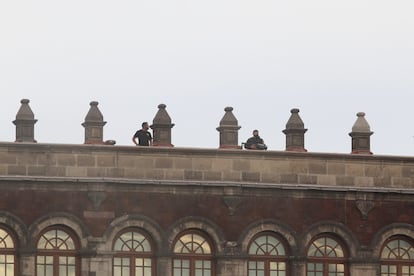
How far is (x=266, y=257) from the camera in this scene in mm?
126250

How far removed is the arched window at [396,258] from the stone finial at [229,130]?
21.1 feet

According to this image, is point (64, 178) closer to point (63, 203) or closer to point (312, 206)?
point (63, 203)

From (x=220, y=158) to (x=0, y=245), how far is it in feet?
27.5

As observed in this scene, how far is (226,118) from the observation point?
126 metres

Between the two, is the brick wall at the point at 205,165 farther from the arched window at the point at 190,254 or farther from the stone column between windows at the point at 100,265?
the stone column between windows at the point at 100,265

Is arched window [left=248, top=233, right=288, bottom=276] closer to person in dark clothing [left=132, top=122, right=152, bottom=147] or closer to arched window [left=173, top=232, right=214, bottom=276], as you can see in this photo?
arched window [left=173, top=232, right=214, bottom=276]

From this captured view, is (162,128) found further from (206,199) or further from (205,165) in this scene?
(206,199)

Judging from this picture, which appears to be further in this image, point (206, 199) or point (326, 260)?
point (326, 260)

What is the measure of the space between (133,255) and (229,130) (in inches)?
220

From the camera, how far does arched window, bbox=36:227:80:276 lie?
4899 inches

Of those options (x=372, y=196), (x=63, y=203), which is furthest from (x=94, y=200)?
(x=372, y=196)

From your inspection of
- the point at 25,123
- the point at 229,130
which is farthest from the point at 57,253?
the point at 229,130

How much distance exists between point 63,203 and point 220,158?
19.4 ft

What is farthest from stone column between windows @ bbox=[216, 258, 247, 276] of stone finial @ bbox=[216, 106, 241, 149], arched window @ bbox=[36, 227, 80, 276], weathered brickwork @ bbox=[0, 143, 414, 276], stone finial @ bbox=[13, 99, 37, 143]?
stone finial @ bbox=[13, 99, 37, 143]
